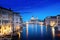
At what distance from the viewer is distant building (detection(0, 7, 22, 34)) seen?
4.73 meters

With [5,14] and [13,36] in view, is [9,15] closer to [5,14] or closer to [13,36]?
[5,14]

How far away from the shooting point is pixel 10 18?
A: 15.8 feet

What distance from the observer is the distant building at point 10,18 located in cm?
473

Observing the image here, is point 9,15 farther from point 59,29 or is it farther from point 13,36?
point 59,29

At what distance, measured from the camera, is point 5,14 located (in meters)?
4.87

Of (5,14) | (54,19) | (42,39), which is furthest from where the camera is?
(42,39)

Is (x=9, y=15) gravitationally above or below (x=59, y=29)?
above

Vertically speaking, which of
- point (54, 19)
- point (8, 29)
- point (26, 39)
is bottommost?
point (26, 39)

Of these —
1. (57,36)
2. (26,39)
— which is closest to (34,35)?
(26,39)

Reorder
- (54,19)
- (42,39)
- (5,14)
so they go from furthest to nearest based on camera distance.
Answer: (42,39)
(5,14)
(54,19)

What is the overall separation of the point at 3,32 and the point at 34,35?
1.34m

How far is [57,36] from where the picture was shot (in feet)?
16.7

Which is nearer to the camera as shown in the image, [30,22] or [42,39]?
[30,22]

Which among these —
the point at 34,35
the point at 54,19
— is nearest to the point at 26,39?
the point at 34,35
